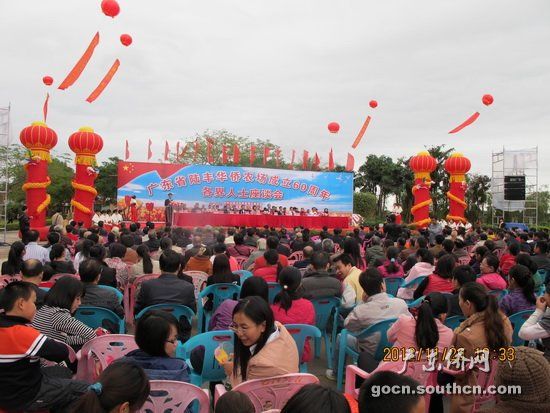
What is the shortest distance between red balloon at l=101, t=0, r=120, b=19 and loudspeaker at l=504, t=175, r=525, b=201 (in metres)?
14.3

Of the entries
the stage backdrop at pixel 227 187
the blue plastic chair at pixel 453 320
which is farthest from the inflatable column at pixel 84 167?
the blue plastic chair at pixel 453 320

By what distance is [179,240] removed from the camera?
7668 mm

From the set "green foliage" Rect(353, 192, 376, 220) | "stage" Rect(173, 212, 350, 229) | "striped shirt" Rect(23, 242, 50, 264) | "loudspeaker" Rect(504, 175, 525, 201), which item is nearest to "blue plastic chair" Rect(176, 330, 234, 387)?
"striped shirt" Rect(23, 242, 50, 264)

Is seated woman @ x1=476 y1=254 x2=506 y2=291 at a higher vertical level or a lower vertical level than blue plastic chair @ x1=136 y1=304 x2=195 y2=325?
higher

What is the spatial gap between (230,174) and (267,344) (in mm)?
16670

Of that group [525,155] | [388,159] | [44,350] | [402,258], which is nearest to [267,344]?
[44,350]

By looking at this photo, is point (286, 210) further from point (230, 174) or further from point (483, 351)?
point (483, 351)

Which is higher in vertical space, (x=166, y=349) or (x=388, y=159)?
(x=388, y=159)

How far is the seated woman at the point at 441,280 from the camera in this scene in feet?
12.4

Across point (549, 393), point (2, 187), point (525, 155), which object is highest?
point (525, 155)

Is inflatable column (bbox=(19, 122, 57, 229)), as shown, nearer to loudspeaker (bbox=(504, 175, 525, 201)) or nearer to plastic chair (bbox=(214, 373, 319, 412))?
plastic chair (bbox=(214, 373, 319, 412))

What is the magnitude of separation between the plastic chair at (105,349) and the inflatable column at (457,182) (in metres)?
17.2

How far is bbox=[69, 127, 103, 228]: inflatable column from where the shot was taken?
42.9 ft

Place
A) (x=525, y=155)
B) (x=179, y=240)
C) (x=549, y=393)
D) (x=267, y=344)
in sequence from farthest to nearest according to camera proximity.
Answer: (x=525, y=155) → (x=179, y=240) → (x=267, y=344) → (x=549, y=393)
